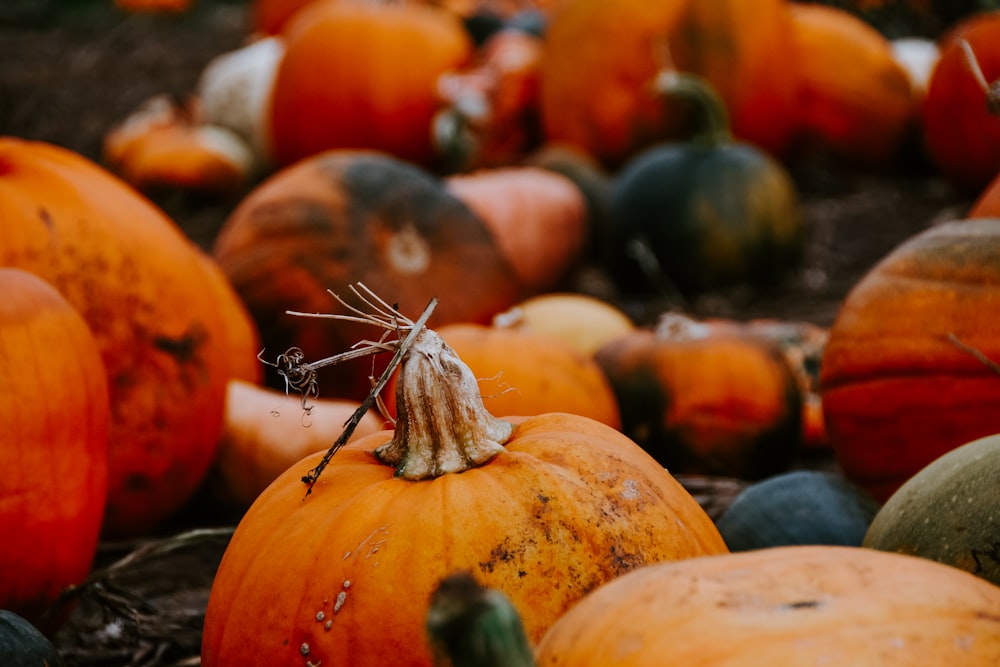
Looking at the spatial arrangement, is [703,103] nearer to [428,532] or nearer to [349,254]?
[349,254]

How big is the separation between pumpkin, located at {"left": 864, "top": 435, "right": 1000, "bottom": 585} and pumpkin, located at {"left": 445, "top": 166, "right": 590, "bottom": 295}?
307 cm

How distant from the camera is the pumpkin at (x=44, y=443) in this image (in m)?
1.90


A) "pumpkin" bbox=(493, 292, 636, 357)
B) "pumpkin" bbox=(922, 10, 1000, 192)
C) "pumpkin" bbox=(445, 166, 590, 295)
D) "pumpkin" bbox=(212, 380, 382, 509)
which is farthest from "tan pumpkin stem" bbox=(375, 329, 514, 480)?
"pumpkin" bbox=(922, 10, 1000, 192)

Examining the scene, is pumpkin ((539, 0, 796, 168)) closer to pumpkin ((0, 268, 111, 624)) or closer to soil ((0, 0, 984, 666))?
soil ((0, 0, 984, 666))

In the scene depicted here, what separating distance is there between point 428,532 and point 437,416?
153mm

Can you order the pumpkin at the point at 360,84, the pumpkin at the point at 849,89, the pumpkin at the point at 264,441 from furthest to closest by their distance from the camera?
the pumpkin at the point at 849,89, the pumpkin at the point at 360,84, the pumpkin at the point at 264,441

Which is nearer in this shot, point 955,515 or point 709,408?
point 955,515

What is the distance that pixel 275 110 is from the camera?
21.7ft

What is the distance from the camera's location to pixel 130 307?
2531 mm

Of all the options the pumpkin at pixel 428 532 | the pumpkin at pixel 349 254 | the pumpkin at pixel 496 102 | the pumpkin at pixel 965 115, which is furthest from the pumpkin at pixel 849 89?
the pumpkin at pixel 428 532

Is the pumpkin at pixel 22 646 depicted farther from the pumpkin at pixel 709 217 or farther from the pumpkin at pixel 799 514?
the pumpkin at pixel 709 217

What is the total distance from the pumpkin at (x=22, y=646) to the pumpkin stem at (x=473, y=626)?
0.91m

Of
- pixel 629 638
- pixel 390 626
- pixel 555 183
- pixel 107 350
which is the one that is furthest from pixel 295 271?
pixel 629 638

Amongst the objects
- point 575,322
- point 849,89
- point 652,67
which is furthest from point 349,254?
point 849,89
